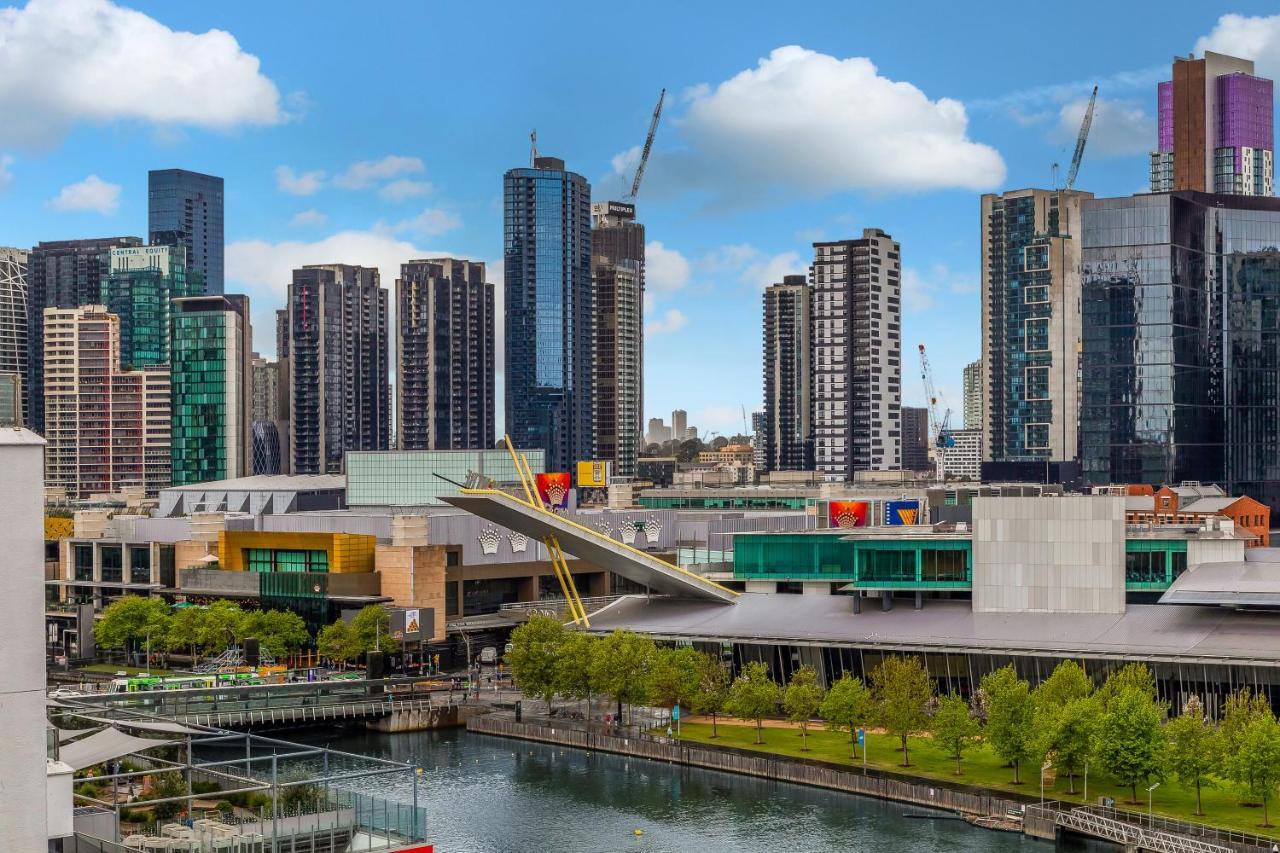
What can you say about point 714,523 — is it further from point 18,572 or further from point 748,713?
point 18,572

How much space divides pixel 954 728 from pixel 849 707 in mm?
6918

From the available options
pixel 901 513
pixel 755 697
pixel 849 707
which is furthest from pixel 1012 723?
pixel 901 513

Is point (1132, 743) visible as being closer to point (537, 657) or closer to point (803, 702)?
point (803, 702)

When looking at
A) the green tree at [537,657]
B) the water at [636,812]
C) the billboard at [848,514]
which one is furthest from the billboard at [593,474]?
the water at [636,812]

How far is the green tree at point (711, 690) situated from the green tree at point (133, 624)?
52122mm

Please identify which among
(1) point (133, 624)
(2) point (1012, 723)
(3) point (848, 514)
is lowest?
(2) point (1012, 723)

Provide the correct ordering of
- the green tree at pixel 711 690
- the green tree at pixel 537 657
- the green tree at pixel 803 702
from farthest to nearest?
the green tree at pixel 537 657, the green tree at pixel 711 690, the green tree at pixel 803 702

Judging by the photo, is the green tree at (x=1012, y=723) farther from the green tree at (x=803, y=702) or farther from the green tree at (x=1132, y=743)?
the green tree at (x=803, y=702)

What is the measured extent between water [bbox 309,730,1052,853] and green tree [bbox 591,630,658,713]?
207 inches

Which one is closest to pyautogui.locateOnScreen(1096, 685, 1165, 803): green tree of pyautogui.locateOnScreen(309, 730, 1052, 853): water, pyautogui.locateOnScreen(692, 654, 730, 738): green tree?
pyautogui.locateOnScreen(309, 730, 1052, 853): water

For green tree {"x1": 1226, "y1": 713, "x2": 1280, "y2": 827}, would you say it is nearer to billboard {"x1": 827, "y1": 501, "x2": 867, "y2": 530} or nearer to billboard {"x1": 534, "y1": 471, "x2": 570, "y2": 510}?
billboard {"x1": 827, "y1": 501, "x2": 867, "y2": 530}

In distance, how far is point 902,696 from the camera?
91.8 m

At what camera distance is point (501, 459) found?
571 ft

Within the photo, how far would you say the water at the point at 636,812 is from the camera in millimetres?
77625
